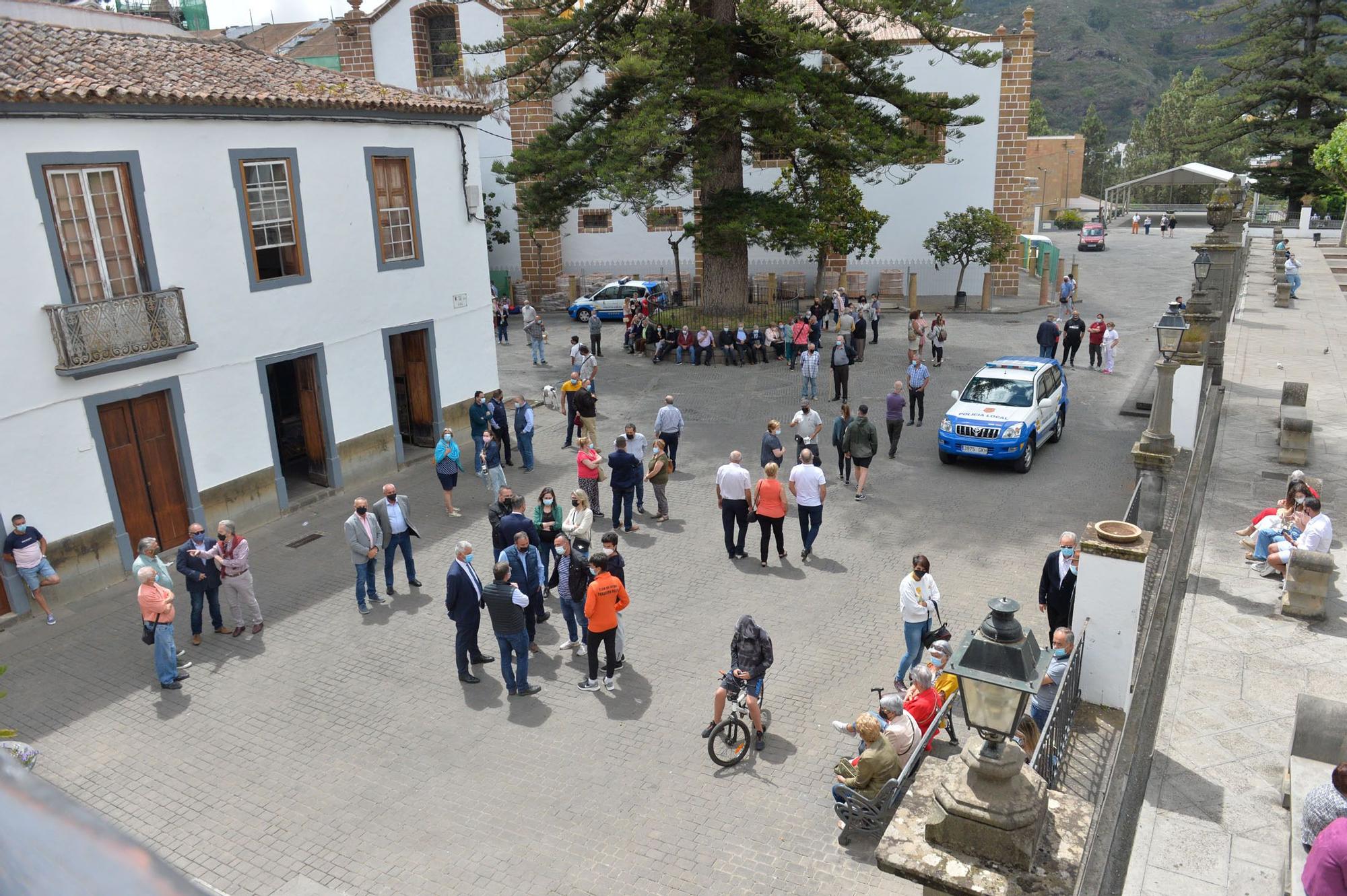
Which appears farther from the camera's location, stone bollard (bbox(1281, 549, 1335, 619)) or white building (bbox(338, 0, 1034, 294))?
white building (bbox(338, 0, 1034, 294))

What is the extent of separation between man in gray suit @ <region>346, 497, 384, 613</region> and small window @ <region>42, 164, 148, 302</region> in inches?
190

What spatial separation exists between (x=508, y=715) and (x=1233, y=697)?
23.9 ft

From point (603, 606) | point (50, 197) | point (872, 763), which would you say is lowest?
point (872, 763)

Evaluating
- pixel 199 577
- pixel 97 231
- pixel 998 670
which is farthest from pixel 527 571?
pixel 97 231

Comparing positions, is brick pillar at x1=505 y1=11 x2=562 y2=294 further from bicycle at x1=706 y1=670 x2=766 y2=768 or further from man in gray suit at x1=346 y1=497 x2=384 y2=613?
bicycle at x1=706 y1=670 x2=766 y2=768

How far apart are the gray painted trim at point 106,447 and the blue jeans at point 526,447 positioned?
17.9ft

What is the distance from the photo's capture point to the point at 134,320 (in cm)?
1369

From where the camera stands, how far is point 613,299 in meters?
34.6

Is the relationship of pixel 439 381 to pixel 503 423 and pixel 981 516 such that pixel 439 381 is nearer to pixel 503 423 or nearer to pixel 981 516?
pixel 503 423

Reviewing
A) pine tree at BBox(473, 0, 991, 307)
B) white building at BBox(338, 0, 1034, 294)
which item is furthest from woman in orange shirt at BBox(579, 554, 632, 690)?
white building at BBox(338, 0, 1034, 294)

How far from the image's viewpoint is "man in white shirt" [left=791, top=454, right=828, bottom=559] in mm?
13625

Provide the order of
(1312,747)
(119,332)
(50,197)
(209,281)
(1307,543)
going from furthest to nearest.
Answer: (209,281), (119,332), (50,197), (1307,543), (1312,747)

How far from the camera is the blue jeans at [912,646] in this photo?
10422 mm

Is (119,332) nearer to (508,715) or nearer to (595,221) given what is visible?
(508,715)
